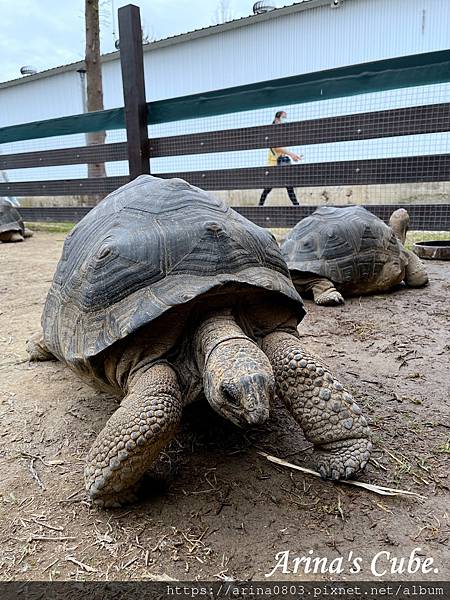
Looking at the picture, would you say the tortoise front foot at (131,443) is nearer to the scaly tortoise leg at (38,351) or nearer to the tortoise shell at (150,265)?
the tortoise shell at (150,265)

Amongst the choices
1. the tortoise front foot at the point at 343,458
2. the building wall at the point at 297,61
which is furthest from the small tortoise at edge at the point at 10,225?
the tortoise front foot at the point at 343,458

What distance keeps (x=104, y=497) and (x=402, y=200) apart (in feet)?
21.4

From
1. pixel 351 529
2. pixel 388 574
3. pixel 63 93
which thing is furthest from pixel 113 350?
pixel 63 93

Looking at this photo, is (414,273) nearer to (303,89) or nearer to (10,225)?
(303,89)

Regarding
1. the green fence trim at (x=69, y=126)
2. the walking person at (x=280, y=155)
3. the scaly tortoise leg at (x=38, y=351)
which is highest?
the green fence trim at (x=69, y=126)

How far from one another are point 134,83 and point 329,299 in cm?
492

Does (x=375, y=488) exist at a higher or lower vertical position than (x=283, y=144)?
lower

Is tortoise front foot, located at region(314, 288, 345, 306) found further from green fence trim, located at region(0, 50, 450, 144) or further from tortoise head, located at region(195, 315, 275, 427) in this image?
green fence trim, located at region(0, 50, 450, 144)

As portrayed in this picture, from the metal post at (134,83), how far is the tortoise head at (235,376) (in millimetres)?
6112

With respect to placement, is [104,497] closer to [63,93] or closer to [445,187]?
[445,187]

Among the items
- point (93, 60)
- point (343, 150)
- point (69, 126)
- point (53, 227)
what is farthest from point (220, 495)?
point (93, 60)

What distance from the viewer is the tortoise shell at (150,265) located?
5.59 ft

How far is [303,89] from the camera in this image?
598cm

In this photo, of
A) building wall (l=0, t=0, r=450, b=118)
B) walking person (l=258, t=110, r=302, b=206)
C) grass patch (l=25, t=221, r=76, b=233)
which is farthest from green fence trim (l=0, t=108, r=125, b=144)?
building wall (l=0, t=0, r=450, b=118)
